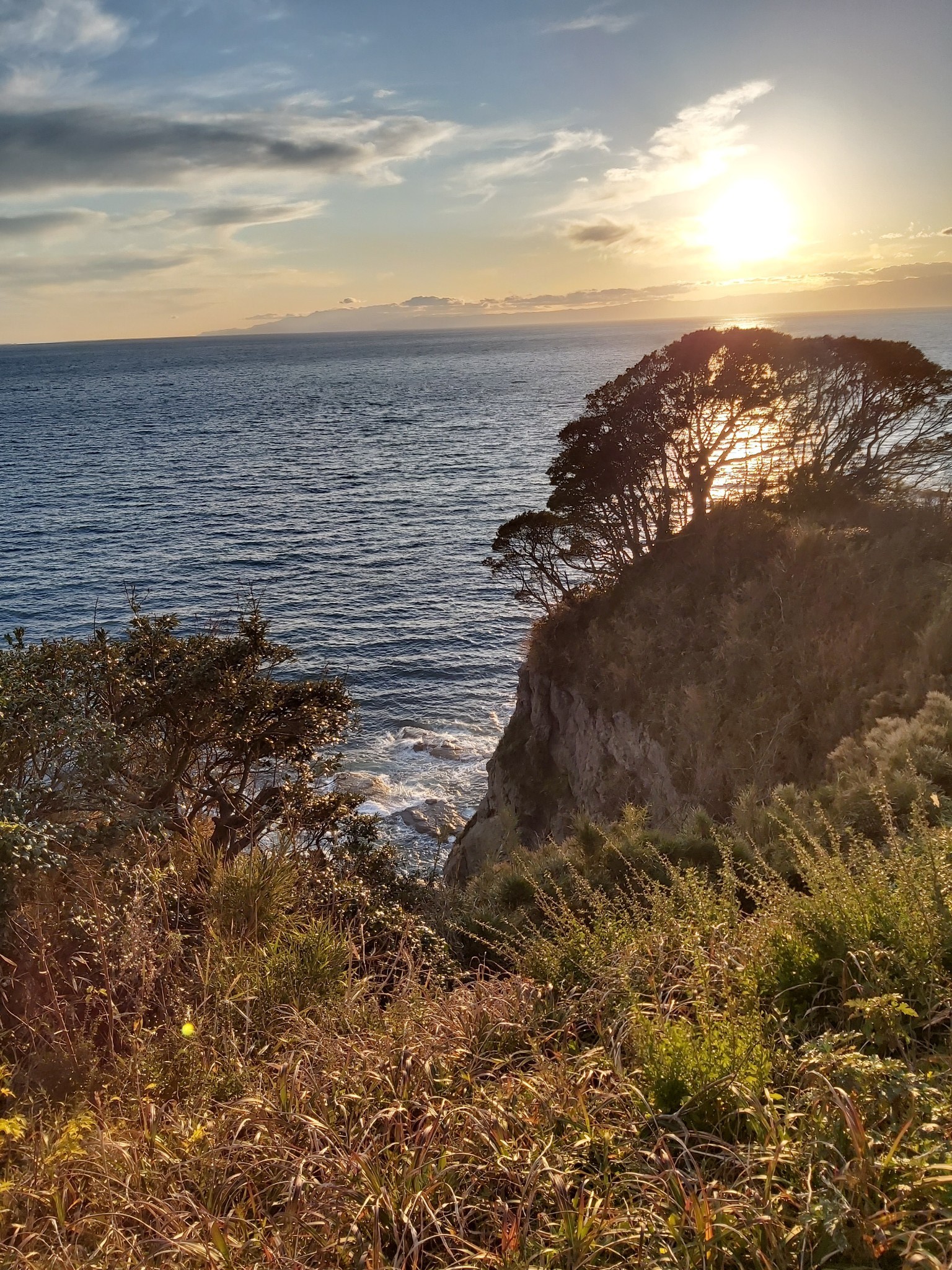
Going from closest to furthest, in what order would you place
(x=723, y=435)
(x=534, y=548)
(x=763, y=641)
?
(x=763, y=641)
(x=723, y=435)
(x=534, y=548)

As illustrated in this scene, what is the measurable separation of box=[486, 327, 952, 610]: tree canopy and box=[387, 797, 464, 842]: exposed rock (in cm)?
827

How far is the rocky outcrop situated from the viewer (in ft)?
70.2

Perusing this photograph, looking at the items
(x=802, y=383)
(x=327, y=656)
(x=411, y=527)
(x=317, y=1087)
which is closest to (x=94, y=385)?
(x=411, y=527)

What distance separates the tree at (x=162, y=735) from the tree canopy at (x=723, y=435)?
1364 centimetres

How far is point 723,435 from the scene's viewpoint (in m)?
26.0

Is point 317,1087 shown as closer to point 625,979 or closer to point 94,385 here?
point 625,979

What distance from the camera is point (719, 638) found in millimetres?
21438

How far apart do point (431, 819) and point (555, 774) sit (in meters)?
5.07

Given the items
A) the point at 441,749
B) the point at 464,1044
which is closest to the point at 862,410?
the point at 441,749

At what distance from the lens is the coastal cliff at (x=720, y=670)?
17.5 meters

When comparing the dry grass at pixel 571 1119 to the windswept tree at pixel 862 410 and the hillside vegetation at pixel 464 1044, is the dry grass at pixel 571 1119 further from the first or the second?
the windswept tree at pixel 862 410

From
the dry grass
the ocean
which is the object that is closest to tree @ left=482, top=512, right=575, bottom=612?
the ocean

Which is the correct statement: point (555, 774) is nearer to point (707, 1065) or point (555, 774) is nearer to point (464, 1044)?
point (464, 1044)

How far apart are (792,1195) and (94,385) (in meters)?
219
